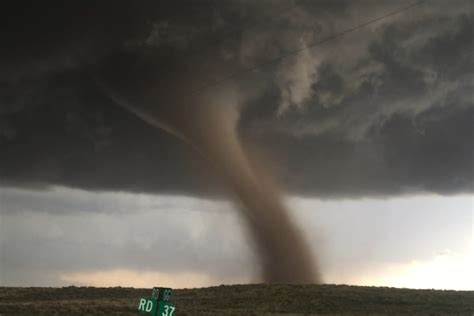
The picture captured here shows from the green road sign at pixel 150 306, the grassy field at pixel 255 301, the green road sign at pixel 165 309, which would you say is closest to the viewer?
the green road sign at pixel 165 309

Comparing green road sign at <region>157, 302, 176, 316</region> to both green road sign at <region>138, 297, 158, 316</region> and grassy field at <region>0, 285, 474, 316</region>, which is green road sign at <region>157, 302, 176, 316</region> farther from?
grassy field at <region>0, 285, 474, 316</region>

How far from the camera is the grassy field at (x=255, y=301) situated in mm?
48188

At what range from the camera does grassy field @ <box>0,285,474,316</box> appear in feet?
158

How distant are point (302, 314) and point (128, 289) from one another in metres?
25.8

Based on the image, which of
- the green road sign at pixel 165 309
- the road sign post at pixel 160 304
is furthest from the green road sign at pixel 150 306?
the green road sign at pixel 165 309

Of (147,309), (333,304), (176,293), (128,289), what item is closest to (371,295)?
(333,304)

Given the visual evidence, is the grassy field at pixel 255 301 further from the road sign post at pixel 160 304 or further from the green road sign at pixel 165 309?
the green road sign at pixel 165 309

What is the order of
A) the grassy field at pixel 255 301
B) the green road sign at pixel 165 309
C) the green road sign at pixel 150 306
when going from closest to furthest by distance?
1. the green road sign at pixel 165 309
2. the green road sign at pixel 150 306
3. the grassy field at pixel 255 301

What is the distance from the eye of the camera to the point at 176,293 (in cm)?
6650

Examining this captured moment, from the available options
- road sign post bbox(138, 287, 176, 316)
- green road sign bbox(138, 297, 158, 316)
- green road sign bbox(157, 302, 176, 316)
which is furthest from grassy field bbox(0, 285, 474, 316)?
green road sign bbox(157, 302, 176, 316)

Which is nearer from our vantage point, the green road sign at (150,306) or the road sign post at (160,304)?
the road sign post at (160,304)

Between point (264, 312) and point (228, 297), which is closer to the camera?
point (264, 312)

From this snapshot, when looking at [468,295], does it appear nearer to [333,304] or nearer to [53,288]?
[333,304]

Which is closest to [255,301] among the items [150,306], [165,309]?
[150,306]
